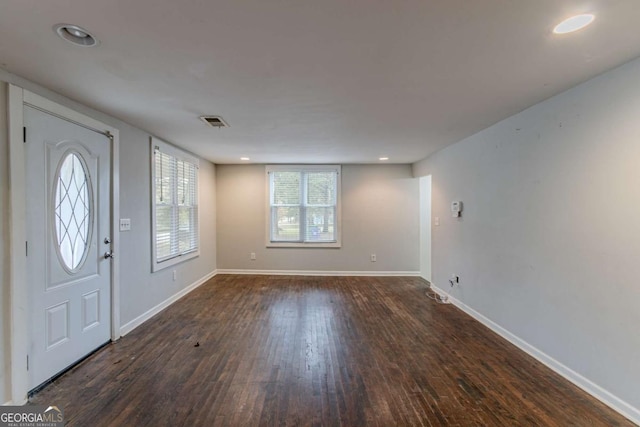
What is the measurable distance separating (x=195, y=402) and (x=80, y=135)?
2.52 meters

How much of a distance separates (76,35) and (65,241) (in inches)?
68.2

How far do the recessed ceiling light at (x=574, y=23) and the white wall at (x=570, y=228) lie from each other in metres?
0.78

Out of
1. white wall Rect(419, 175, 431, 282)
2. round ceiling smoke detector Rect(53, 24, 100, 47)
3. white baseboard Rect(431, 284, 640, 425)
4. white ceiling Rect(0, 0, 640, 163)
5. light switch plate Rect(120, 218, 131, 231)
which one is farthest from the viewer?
white wall Rect(419, 175, 431, 282)

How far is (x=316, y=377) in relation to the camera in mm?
2307

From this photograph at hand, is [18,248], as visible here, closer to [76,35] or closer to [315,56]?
[76,35]

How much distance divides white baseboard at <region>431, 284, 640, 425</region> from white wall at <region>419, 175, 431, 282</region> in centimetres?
212

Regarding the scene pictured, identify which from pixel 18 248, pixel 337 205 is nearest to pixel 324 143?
pixel 337 205

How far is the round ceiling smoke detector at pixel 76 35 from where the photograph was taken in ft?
→ 4.76

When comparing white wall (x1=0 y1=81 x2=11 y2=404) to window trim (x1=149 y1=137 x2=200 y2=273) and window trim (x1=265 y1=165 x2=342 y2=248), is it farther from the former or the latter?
window trim (x1=265 y1=165 x2=342 y2=248)

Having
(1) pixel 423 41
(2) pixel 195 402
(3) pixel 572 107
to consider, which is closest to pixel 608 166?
(3) pixel 572 107

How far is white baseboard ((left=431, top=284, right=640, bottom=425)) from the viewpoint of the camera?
6.10 feet

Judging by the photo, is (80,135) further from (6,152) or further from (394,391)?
(394,391)

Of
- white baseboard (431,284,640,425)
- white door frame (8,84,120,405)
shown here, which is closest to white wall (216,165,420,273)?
white baseboard (431,284,640,425)

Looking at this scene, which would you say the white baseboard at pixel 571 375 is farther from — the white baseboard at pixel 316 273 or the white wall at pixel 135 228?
the white wall at pixel 135 228
